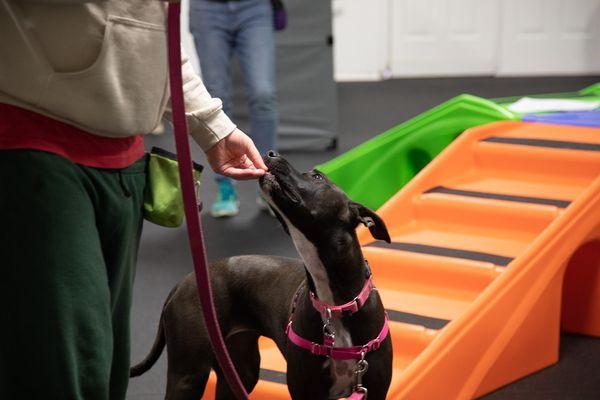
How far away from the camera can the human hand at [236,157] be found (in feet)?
5.35

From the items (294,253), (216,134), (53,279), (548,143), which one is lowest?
(294,253)

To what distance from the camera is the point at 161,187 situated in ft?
5.01

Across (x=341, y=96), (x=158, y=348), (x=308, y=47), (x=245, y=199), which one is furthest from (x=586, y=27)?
(x=158, y=348)

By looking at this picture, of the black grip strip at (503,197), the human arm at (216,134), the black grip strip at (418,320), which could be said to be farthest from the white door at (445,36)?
the human arm at (216,134)

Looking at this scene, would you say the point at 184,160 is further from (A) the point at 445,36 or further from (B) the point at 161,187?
(A) the point at 445,36

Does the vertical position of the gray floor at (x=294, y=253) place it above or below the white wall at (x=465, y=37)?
below

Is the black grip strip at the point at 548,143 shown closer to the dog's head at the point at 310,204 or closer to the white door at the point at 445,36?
the dog's head at the point at 310,204

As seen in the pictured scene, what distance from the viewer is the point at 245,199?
5129 millimetres

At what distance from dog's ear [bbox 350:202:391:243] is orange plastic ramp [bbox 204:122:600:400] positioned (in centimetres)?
54

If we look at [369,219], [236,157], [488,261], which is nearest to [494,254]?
[488,261]

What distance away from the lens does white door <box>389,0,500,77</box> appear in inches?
338

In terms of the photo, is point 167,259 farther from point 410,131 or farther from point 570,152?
point 570,152

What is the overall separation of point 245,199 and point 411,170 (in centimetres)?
150

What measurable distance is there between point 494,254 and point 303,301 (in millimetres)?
1124
